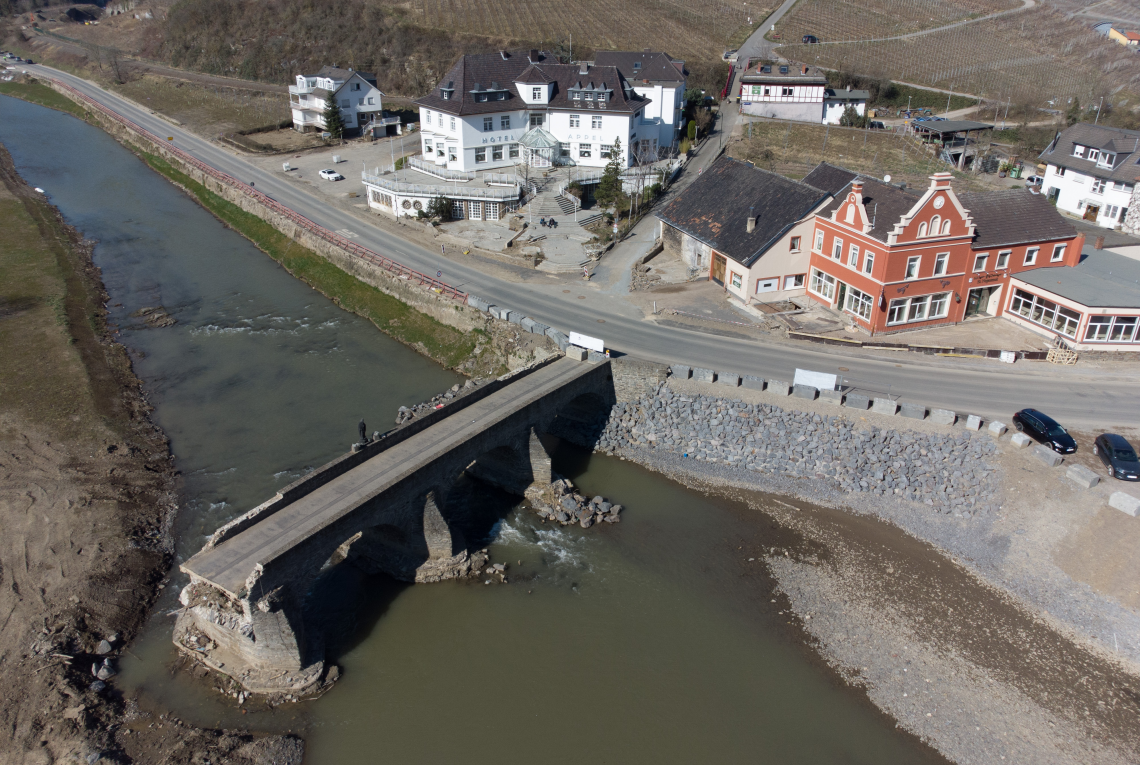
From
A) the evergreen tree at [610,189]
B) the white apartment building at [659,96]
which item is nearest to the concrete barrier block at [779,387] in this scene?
the evergreen tree at [610,189]

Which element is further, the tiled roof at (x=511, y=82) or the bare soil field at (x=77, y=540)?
the tiled roof at (x=511, y=82)

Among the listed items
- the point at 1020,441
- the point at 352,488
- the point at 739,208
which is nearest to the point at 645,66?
the point at 739,208

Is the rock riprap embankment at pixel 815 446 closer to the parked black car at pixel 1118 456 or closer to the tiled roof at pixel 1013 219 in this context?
the parked black car at pixel 1118 456

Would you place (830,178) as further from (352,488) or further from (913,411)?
(352,488)

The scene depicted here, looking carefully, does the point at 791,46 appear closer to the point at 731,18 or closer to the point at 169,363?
the point at 731,18

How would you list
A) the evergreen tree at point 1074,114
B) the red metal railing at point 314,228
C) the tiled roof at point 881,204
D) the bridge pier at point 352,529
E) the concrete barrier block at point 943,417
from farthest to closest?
the evergreen tree at point 1074,114
the red metal railing at point 314,228
the tiled roof at point 881,204
the concrete barrier block at point 943,417
the bridge pier at point 352,529

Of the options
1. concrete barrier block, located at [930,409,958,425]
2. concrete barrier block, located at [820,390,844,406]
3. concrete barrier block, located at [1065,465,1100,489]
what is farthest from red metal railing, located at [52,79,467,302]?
concrete barrier block, located at [1065,465,1100,489]

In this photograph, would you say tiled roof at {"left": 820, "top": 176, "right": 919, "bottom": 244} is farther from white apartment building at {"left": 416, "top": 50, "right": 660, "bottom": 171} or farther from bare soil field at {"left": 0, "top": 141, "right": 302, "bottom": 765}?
bare soil field at {"left": 0, "top": 141, "right": 302, "bottom": 765}
